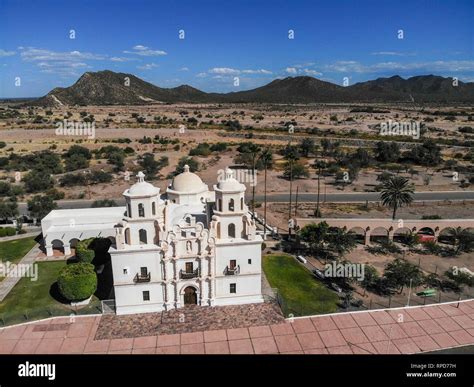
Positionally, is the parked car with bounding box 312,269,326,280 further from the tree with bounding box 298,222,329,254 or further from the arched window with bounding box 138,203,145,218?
the arched window with bounding box 138,203,145,218

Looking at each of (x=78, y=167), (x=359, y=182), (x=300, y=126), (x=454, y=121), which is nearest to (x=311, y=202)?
(x=359, y=182)

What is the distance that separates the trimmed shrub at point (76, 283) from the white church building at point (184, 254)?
320 cm

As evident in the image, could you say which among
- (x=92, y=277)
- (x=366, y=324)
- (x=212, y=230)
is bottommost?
(x=366, y=324)

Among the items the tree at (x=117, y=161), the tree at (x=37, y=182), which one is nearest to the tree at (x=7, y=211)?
the tree at (x=37, y=182)

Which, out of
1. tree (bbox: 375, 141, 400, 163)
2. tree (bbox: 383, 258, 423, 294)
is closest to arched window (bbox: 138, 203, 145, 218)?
tree (bbox: 383, 258, 423, 294)

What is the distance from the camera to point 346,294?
116ft

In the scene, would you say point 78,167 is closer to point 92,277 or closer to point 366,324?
point 92,277

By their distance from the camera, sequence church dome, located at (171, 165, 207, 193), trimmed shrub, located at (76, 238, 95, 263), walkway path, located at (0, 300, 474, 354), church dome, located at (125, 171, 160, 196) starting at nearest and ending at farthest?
walkway path, located at (0, 300, 474, 354)
church dome, located at (125, 171, 160, 196)
trimmed shrub, located at (76, 238, 95, 263)
church dome, located at (171, 165, 207, 193)

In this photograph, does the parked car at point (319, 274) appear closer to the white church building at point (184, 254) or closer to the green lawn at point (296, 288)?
the green lawn at point (296, 288)

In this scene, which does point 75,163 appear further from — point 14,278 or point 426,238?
point 426,238

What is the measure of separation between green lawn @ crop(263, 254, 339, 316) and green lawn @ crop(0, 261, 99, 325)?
16485 millimetres

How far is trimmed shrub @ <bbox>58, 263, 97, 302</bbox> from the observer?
33000 mm

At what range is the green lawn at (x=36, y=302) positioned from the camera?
31719 millimetres
